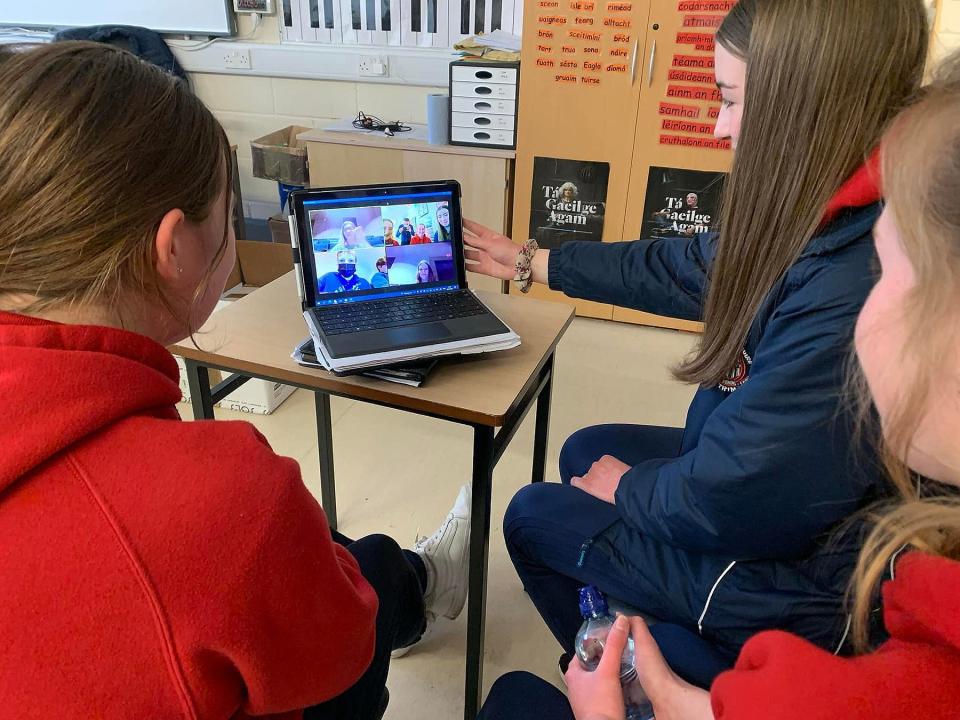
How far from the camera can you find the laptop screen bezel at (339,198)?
3.87 feet

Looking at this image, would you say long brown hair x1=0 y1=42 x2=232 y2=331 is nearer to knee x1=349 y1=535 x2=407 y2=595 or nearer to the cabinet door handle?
knee x1=349 y1=535 x2=407 y2=595

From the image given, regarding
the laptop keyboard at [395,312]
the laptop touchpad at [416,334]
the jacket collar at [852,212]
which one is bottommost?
the laptop touchpad at [416,334]

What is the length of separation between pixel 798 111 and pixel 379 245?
67cm

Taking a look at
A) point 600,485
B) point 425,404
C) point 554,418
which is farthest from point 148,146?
point 554,418

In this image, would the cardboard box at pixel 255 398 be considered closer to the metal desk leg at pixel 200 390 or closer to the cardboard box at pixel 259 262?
the cardboard box at pixel 259 262

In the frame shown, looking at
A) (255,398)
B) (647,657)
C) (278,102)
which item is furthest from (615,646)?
(278,102)

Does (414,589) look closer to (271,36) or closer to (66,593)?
(66,593)

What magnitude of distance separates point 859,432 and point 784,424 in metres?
0.09

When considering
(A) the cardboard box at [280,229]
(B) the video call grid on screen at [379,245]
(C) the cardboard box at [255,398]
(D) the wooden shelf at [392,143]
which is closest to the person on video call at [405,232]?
(B) the video call grid on screen at [379,245]

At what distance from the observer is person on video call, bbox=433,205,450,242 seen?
1.26 m

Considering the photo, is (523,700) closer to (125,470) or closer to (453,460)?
(125,470)

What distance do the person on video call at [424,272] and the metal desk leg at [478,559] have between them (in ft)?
0.99

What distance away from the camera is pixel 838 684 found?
1.94ft

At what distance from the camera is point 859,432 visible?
0.79 meters
